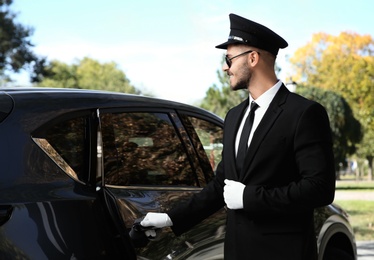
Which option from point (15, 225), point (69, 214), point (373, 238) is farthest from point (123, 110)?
point (373, 238)

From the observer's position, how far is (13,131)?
2.67 meters

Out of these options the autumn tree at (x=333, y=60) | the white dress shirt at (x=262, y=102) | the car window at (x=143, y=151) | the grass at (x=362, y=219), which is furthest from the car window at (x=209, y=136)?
the autumn tree at (x=333, y=60)

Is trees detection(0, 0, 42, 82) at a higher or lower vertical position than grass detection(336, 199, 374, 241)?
higher

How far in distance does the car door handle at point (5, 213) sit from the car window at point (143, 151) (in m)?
0.61


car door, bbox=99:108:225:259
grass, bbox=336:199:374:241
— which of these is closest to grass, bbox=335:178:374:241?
grass, bbox=336:199:374:241

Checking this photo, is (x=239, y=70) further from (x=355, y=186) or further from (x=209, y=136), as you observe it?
(x=355, y=186)

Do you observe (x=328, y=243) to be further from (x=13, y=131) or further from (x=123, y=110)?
(x=13, y=131)

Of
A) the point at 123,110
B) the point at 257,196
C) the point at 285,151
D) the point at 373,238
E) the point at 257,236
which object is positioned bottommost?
the point at 373,238

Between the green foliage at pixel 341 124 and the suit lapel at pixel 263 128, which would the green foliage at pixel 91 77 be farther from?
the suit lapel at pixel 263 128

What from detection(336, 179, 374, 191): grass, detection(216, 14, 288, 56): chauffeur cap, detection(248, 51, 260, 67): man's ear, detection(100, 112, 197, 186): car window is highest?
detection(216, 14, 288, 56): chauffeur cap

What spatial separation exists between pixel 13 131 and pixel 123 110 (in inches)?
29.1

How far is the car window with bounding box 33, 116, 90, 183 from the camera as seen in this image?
110 inches

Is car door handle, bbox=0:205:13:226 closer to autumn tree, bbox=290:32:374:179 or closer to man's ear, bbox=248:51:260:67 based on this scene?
man's ear, bbox=248:51:260:67

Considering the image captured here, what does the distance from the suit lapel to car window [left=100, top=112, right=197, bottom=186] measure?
0.69 metres
